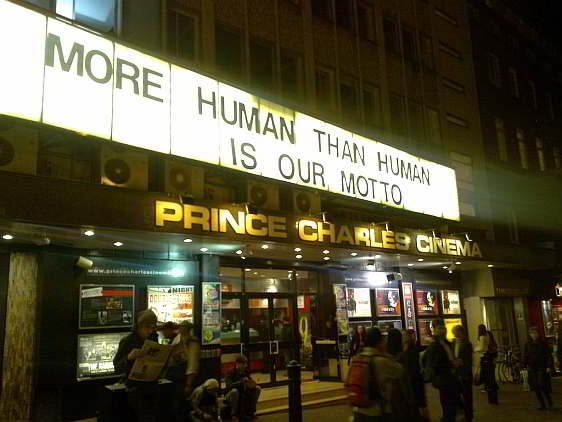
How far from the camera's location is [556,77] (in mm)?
31031

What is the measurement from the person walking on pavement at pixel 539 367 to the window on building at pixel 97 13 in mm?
11795

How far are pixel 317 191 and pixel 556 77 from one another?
25194 millimetres

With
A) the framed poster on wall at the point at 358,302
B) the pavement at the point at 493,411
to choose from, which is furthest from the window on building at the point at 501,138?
the pavement at the point at 493,411

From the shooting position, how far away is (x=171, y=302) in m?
11.8

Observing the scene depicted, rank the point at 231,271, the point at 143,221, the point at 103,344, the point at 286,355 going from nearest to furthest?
the point at 143,221 < the point at 103,344 < the point at 231,271 < the point at 286,355

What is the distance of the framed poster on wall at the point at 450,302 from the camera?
1952 cm

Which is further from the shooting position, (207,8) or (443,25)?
(443,25)

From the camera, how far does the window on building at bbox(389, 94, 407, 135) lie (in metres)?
18.9

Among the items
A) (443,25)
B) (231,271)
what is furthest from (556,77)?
(231,271)

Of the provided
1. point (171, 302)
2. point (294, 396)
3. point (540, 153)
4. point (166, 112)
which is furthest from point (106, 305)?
point (540, 153)

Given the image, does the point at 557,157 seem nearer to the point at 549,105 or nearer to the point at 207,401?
the point at 549,105

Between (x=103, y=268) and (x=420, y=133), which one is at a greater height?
(x=420, y=133)

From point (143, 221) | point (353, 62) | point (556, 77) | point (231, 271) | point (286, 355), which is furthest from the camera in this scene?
point (556, 77)

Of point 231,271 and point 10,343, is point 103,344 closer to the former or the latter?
point 10,343
